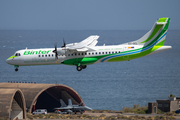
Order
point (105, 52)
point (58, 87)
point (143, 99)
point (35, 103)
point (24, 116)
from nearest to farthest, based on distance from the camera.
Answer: point (105, 52) < point (24, 116) < point (35, 103) < point (58, 87) < point (143, 99)

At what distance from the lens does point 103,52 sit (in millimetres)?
80500

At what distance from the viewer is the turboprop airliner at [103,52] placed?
3147 inches

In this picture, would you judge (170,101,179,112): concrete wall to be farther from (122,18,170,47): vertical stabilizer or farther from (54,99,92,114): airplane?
(122,18,170,47): vertical stabilizer

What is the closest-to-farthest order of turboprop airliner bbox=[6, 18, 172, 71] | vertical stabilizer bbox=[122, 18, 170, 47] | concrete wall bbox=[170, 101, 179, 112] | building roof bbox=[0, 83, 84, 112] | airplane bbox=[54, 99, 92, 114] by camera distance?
turboprop airliner bbox=[6, 18, 172, 71]
vertical stabilizer bbox=[122, 18, 170, 47]
building roof bbox=[0, 83, 84, 112]
airplane bbox=[54, 99, 92, 114]
concrete wall bbox=[170, 101, 179, 112]

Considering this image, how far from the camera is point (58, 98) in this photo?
372 ft

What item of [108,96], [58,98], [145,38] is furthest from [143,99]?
[145,38]

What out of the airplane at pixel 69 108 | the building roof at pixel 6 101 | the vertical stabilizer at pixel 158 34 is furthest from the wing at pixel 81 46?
the airplane at pixel 69 108

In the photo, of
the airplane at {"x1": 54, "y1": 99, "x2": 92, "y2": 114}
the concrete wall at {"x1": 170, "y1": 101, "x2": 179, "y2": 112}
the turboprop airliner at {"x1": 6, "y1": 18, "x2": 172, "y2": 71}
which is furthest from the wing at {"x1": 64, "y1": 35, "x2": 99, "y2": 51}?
the concrete wall at {"x1": 170, "y1": 101, "x2": 179, "y2": 112}

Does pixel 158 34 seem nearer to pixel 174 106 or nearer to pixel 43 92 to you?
pixel 174 106

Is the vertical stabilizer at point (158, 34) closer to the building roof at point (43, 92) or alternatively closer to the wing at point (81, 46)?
the wing at point (81, 46)

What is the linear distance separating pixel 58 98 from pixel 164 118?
3691 centimetres

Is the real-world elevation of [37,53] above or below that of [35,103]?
above

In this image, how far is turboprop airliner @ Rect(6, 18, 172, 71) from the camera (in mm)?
79938

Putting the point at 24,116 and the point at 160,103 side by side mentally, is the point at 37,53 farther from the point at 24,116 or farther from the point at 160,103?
the point at 160,103
